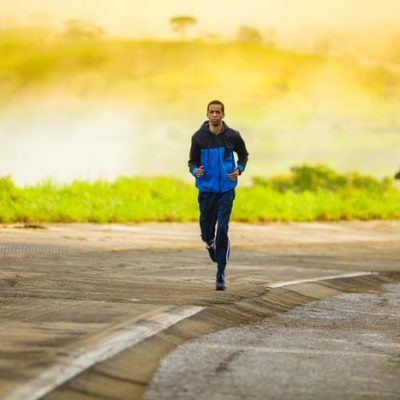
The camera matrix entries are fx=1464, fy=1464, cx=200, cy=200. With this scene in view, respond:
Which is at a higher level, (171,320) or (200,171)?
(200,171)

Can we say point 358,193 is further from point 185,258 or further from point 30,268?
point 30,268

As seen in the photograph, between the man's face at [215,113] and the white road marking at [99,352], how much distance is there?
2.93m

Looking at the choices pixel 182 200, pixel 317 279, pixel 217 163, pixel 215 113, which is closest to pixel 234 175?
pixel 217 163

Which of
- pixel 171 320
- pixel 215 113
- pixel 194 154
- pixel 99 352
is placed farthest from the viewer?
→ pixel 194 154

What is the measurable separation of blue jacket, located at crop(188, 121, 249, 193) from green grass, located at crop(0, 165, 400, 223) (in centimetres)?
1287

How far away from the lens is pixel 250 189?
1639 inches

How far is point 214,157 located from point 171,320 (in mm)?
3630

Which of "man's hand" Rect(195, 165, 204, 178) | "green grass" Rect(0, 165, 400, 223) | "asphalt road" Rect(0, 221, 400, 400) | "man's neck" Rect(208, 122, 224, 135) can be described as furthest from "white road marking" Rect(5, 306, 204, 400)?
"green grass" Rect(0, 165, 400, 223)

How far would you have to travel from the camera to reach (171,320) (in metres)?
10.7

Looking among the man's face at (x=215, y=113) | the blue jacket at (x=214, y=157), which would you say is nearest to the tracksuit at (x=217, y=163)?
the blue jacket at (x=214, y=157)

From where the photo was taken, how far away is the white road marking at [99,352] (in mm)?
7383

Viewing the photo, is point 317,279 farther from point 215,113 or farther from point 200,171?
point 215,113

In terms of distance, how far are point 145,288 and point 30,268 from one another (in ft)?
9.16

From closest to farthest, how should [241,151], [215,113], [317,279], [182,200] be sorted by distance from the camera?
[215,113], [241,151], [317,279], [182,200]
